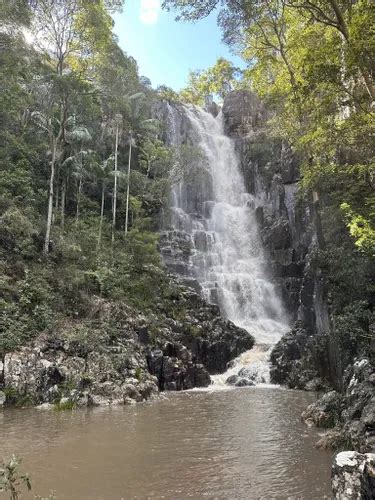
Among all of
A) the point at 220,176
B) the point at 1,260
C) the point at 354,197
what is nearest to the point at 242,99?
the point at 220,176

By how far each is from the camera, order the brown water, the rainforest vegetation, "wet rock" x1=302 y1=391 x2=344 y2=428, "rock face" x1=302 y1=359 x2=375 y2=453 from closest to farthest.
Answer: the brown water
"rock face" x1=302 y1=359 x2=375 y2=453
"wet rock" x1=302 y1=391 x2=344 y2=428
the rainforest vegetation

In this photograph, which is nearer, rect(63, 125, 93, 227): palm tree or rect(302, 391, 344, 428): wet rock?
rect(302, 391, 344, 428): wet rock

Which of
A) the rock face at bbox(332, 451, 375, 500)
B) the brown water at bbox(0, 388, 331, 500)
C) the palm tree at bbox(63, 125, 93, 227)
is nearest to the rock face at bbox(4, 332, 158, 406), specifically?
the brown water at bbox(0, 388, 331, 500)

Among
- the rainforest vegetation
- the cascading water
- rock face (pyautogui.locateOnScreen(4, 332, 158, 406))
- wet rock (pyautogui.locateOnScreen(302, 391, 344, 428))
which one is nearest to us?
wet rock (pyautogui.locateOnScreen(302, 391, 344, 428))

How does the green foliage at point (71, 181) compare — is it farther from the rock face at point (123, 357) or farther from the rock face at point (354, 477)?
the rock face at point (354, 477)

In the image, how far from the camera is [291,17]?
15.8 metres

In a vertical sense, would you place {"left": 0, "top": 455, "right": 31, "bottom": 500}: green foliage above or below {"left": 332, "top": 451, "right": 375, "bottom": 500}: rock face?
above

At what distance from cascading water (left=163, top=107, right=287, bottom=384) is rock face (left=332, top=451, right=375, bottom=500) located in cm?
1191

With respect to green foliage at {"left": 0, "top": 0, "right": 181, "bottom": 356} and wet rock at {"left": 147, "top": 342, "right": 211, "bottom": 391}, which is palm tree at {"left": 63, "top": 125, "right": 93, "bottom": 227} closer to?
green foliage at {"left": 0, "top": 0, "right": 181, "bottom": 356}

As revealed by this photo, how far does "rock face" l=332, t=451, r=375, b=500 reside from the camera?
4.07 metres

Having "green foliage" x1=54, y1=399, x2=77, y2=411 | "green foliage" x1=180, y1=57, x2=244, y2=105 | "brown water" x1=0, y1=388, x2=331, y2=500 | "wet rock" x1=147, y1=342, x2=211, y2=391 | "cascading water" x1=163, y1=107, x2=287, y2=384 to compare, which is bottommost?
"brown water" x1=0, y1=388, x2=331, y2=500

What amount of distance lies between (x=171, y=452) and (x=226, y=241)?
2027 cm

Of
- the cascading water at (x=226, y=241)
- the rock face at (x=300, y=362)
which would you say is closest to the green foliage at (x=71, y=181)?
the cascading water at (x=226, y=241)

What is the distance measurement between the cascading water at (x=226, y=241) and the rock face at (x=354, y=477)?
1191 cm
